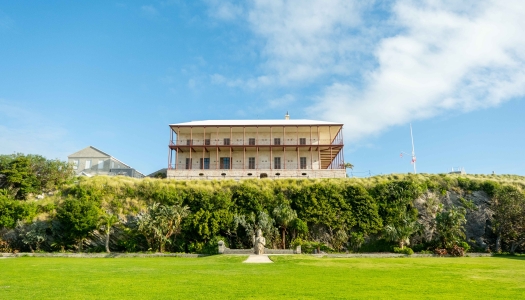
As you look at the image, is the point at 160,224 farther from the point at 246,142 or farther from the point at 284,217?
the point at 246,142

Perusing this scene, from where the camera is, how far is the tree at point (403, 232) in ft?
76.7

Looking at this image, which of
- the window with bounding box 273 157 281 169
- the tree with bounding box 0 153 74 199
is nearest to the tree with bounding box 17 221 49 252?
the tree with bounding box 0 153 74 199

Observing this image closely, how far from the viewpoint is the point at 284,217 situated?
80.0 feet

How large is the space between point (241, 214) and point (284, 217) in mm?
3204

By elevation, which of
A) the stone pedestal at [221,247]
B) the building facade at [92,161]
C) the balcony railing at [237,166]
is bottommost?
the stone pedestal at [221,247]

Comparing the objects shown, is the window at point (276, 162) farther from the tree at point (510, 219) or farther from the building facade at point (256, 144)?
the tree at point (510, 219)

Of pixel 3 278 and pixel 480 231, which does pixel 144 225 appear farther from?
pixel 480 231

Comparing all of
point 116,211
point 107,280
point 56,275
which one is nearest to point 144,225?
point 116,211

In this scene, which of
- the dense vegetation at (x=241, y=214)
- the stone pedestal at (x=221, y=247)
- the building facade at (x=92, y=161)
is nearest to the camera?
the stone pedestal at (x=221, y=247)

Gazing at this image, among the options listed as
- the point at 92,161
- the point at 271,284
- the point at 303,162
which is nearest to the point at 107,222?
the point at 271,284

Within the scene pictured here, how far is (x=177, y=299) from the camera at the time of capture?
27.2 ft

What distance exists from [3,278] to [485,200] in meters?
30.1

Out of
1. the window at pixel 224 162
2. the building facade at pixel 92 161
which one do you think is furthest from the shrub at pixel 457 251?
the building facade at pixel 92 161

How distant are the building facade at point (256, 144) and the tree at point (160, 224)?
1365cm
